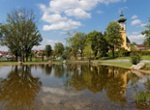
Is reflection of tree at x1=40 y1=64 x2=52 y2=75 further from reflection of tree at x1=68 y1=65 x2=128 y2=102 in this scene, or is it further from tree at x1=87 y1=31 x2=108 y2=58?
tree at x1=87 y1=31 x2=108 y2=58

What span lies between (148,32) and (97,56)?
192ft

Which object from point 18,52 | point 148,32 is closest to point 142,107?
point 148,32

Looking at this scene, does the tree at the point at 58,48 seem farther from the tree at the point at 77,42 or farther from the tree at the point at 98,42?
the tree at the point at 98,42

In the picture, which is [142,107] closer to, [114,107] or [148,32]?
[114,107]

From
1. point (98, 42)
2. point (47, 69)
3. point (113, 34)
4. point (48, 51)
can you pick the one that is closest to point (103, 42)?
point (98, 42)

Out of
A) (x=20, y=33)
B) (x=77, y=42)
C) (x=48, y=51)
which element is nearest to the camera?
(x=20, y=33)

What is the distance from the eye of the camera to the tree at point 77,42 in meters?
108

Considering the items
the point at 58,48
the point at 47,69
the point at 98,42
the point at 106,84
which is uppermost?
the point at 98,42

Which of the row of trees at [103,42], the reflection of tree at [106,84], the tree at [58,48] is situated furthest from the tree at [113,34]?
the reflection of tree at [106,84]

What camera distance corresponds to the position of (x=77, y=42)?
108 metres

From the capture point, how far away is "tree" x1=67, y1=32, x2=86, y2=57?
10825 centimetres

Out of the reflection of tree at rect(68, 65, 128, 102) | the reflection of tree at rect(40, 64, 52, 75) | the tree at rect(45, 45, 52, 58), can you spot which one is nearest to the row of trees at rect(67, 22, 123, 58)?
the tree at rect(45, 45, 52, 58)

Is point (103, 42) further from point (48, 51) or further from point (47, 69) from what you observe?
point (47, 69)

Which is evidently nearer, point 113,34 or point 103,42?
point 113,34
